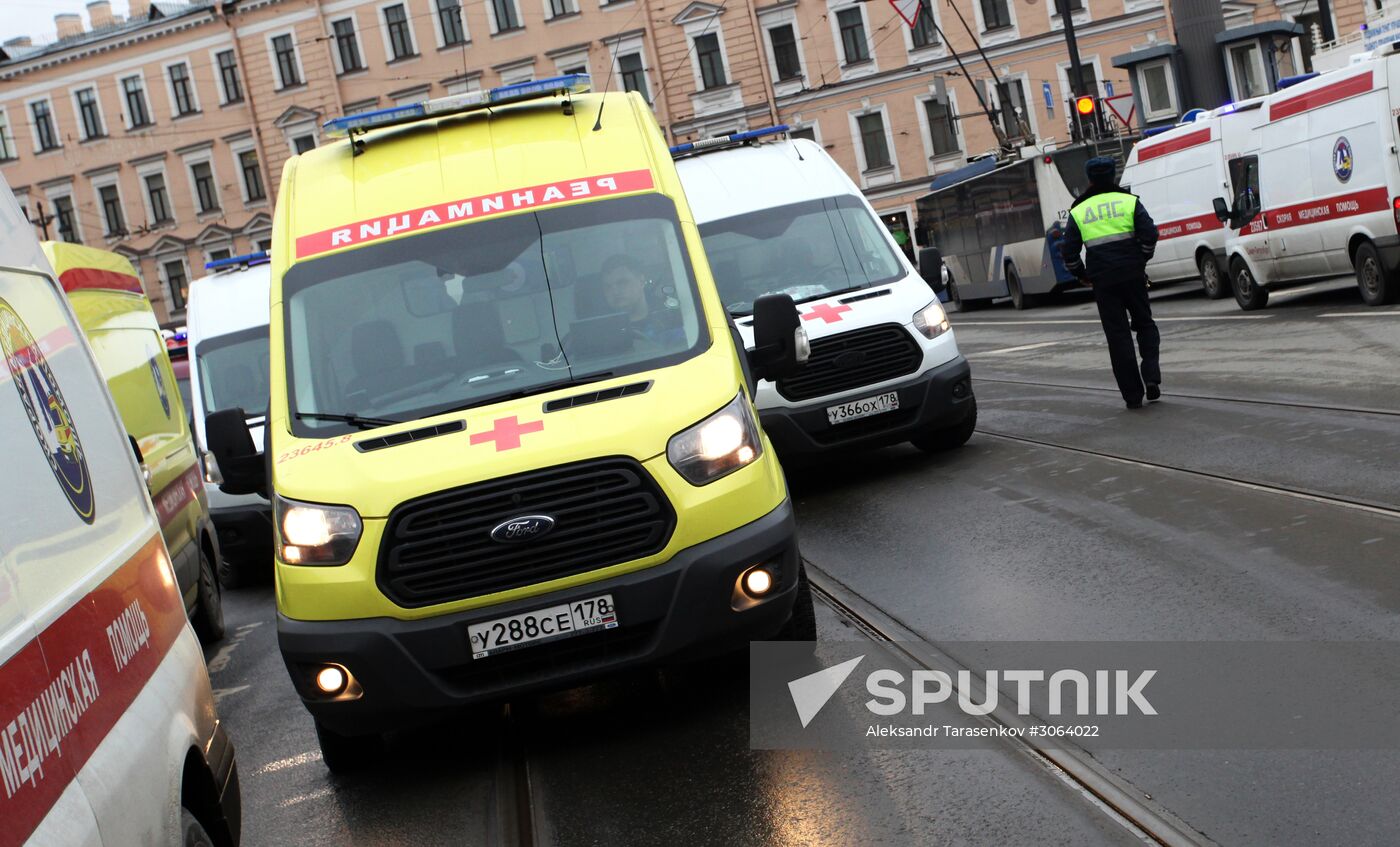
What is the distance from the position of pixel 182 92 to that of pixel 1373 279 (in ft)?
179

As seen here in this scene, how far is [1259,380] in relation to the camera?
13.2m

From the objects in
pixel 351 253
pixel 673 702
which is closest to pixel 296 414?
pixel 351 253

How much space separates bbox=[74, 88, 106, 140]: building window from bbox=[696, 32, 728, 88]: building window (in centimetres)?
2400

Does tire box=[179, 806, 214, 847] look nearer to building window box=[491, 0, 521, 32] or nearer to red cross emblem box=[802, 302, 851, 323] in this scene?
red cross emblem box=[802, 302, 851, 323]

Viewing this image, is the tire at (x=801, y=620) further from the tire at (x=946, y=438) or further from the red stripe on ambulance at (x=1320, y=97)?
the red stripe on ambulance at (x=1320, y=97)

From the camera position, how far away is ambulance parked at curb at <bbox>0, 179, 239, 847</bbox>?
3029 millimetres

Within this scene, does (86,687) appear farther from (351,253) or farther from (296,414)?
(351,253)

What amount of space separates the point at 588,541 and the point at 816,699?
1.07 meters

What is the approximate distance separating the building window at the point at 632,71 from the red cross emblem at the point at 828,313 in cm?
5009

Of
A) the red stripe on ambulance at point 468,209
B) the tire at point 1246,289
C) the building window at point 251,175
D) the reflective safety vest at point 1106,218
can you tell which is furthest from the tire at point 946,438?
the building window at point 251,175

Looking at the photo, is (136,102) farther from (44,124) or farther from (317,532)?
(317,532)

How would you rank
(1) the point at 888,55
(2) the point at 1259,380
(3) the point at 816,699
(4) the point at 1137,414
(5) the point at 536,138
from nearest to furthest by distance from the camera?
(3) the point at 816,699 < (5) the point at 536,138 < (4) the point at 1137,414 < (2) the point at 1259,380 < (1) the point at 888,55

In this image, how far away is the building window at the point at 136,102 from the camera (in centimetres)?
6506

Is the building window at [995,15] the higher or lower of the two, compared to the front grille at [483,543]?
A: higher
